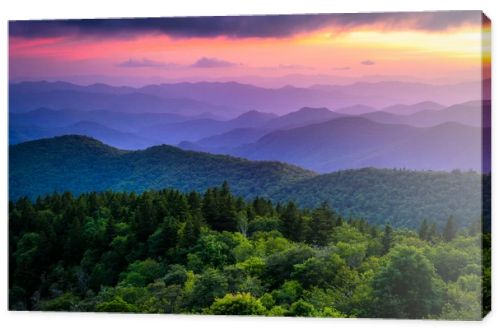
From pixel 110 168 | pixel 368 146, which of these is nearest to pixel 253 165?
pixel 368 146

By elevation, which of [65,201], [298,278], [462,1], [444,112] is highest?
[462,1]

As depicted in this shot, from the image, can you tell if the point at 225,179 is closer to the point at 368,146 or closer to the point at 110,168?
the point at 110,168

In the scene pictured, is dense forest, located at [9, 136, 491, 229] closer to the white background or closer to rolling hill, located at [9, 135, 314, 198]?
rolling hill, located at [9, 135, 314, 198]

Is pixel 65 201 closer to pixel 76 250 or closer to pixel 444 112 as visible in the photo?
pixel 76 250

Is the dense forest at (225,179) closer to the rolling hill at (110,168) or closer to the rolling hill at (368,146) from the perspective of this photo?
Answer: the rolling hill at (110,168)

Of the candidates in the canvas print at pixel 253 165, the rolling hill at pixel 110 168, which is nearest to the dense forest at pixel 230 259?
the canvas print at pixel 253 165
